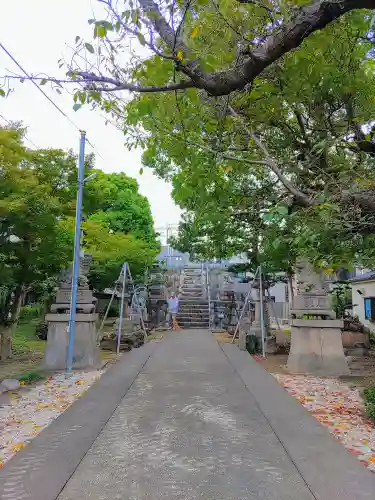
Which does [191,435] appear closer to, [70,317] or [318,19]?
[318,19]

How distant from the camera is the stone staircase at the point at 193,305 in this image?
23.1m

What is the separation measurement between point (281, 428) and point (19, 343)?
13982 millimetres

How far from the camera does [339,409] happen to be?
23.1 ft

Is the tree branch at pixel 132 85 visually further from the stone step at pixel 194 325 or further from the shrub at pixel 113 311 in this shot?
the shrub at pixel 113 311

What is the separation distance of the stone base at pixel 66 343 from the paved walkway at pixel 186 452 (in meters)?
2.91

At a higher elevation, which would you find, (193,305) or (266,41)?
(266,41)

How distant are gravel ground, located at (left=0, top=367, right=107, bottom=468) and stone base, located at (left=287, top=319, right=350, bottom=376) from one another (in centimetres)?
482

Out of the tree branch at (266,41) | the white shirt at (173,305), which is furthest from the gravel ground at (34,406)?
the white shirt at (173,305)

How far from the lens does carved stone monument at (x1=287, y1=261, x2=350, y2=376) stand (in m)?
10.6

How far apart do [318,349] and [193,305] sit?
1391 centimetres

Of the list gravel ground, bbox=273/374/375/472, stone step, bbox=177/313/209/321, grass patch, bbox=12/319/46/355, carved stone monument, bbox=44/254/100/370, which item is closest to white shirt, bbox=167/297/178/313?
stone step, bbox=177/313/209/321

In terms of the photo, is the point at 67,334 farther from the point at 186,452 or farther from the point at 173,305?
the point at 173,305

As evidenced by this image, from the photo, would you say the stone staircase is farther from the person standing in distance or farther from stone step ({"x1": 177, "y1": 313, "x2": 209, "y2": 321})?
the person standing in distance

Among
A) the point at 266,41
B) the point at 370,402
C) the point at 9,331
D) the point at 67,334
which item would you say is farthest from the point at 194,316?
the point at 266,41
